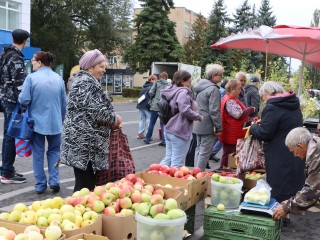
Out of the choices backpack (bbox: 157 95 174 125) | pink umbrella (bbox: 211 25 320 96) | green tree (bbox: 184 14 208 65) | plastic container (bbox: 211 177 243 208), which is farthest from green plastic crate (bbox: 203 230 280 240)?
green tree (bbox: 184 14 208 65)

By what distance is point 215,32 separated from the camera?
4541cm

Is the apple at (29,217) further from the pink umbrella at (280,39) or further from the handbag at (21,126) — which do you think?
the pink umbrella at (280,39)

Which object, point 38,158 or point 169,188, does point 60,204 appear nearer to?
point 169,188

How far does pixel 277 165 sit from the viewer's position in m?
5.01

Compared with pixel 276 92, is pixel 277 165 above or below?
below

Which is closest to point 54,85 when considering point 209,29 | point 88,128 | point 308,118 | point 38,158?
point 38,158

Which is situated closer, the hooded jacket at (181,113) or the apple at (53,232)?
the apple at (53,232)

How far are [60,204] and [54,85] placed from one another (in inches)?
103

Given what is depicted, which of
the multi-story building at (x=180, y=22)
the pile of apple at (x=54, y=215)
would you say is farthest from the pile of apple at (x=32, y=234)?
the multi-story building at (x=180, y=22)

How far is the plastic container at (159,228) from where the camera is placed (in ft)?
10.2

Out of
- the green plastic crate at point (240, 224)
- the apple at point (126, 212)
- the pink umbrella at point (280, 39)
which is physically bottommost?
the green plastic crate at point (240, 224)

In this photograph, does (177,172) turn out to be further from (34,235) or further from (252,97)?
(252,97)

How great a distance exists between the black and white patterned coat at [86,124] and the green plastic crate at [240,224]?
1194mm

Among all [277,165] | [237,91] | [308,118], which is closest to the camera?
[277,165]
